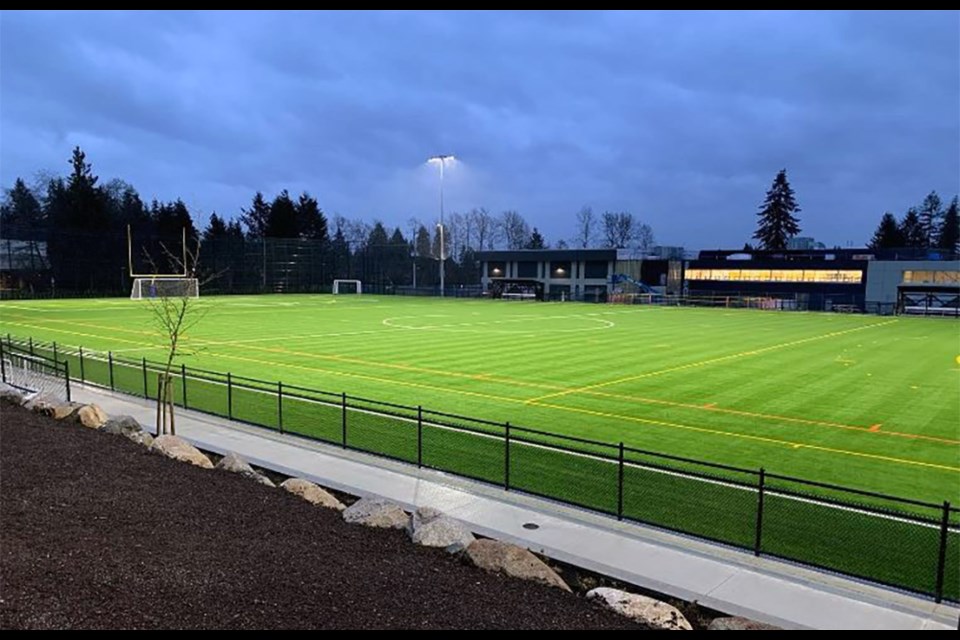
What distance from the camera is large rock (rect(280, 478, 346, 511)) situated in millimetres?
10336

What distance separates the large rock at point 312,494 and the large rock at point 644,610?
14.7 ft

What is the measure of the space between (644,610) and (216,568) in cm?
434

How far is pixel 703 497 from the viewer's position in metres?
11.9

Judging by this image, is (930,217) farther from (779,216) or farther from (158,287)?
(158,287)

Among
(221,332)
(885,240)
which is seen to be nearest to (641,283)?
(885,240)

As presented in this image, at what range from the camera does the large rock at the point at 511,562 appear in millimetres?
7727

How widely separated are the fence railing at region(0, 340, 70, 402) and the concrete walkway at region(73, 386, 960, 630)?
8.83m

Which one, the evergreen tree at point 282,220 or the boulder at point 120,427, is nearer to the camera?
the boulder at point 120,427

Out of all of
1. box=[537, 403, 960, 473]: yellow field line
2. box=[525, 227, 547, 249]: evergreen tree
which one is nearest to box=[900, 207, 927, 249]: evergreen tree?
box=[525, 227, 547, 249]: evergreen tree

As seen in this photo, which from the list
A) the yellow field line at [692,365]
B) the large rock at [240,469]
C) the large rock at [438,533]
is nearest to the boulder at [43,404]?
the large rock at [240,469]

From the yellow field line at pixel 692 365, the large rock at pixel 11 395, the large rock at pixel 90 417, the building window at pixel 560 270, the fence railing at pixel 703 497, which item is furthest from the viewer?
the building window at pixel 560 270

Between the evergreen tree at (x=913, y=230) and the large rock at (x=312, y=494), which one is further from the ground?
the evergreen tree at (x=913, y=230)

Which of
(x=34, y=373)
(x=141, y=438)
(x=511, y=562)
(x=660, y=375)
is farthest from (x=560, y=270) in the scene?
(x=511, y=562)

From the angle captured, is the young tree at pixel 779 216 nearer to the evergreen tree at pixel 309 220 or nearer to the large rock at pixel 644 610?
the evergreen tree at pixel 309 220
